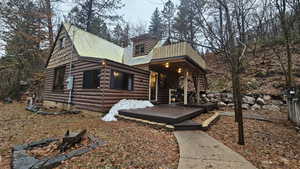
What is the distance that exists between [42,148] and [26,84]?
48.7ft

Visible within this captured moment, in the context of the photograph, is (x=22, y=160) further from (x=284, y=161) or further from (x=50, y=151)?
(x=284, y=161)

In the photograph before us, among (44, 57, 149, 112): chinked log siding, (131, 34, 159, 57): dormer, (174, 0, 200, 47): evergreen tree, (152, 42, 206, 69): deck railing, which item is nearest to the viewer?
(174, 0, 200, 47): evergreen tree

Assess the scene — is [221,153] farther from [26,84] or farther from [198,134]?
[26,84]

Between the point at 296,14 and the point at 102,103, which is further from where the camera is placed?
the point at 102,103

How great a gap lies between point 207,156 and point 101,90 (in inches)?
225

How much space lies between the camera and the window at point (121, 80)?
741 cm

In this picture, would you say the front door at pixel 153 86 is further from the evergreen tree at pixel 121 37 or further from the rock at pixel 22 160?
the evergreen tree at pixel 121 37

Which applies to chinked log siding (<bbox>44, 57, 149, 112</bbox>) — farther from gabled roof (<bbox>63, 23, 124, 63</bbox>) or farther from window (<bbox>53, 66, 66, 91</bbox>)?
gabled roof (<bbox>63, 23, 124, 63</bbox>)

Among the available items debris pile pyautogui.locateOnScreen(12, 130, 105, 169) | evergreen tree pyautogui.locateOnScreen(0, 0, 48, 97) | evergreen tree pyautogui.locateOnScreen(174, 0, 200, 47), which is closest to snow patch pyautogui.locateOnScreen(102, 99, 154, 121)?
debris pile pyautogui.locateOnScreen(12, 130, 105, 169)

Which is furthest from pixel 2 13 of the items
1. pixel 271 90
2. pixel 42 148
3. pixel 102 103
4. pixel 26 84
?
pixel 271 90

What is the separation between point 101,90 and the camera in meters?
7.06

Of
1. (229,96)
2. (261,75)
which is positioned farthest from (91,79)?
(261,75)

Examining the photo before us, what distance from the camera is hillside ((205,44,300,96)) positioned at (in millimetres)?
10002

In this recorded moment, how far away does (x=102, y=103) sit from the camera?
6949mm
